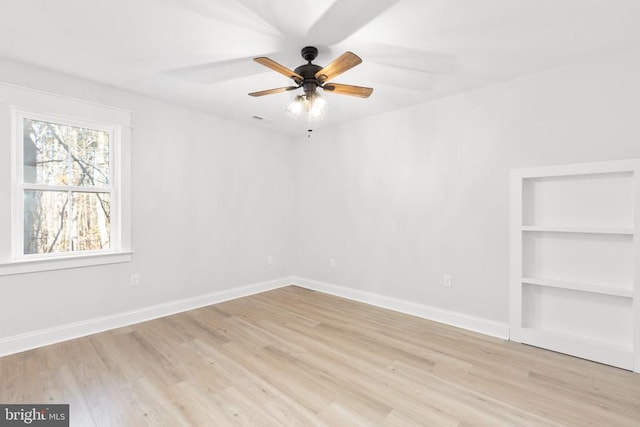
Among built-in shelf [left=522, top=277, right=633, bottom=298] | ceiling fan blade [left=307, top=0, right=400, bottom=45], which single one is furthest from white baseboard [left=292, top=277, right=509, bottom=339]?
ceiling fan blade [left=307, top=0, right=400, bottom=45]

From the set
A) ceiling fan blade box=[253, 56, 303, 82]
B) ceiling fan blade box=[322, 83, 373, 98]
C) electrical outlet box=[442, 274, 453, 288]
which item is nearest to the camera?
ceiling fan blade box=[253, 56, 303, 82]

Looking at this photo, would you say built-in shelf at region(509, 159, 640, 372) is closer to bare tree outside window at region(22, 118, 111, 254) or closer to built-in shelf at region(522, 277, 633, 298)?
built-in shelf at region(522, 277, 633, 298)

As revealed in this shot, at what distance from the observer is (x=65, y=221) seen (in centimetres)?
306

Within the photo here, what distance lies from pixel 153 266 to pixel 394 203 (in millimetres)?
3057

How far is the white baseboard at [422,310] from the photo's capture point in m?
3.14

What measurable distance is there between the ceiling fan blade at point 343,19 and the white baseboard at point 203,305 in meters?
3.03

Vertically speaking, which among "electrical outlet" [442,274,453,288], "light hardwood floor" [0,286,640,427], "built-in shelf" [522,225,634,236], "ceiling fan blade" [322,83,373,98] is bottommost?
"light hardwood floor" [0,286,640,427]

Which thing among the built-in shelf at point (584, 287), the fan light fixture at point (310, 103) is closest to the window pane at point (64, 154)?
the fan light fixture at point (310, 103)

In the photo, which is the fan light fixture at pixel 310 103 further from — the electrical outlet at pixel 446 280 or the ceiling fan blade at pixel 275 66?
the electrical outlet at pixel 446 280

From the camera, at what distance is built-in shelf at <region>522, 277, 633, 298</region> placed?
2.48 meters

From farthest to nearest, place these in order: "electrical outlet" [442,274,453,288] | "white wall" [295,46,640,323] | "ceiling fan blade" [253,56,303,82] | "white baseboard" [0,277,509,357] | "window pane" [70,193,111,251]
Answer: "electrical outlet" [442,274,453,288] → "window pane" [70,193,111,251] → "white baseboard" [0,277,509,357] → "white wall" [295,46,640,323] → "ceiling fan blade" [253,56,303,82]

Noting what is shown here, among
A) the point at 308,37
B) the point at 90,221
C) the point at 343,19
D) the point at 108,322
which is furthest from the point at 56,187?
the point at 343,19

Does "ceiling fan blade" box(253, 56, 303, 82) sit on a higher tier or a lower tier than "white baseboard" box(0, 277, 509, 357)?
higher

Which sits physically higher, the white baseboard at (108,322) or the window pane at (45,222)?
the window pane at (45,222)
